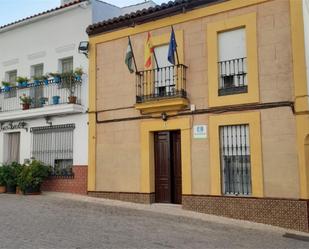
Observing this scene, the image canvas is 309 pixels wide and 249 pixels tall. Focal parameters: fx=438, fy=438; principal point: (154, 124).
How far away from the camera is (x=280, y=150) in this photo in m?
11.4

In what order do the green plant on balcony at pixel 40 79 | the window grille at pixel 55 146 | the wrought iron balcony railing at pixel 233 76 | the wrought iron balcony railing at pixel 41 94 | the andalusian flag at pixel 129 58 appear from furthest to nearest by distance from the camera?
the green plant on balcony at pixel 40 79 → the window grille at pixel 55 146 → the wrought iron balcony railing at pixel 41 94 → the andalusian flag at pixel 129 58 → the wrought iron balcony railing at pixel 233 76

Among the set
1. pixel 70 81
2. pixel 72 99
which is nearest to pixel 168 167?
pixel 72 99

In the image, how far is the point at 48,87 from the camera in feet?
55.7

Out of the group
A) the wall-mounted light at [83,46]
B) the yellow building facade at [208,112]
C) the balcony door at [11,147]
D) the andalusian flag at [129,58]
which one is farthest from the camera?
the balcony door at [11,147]

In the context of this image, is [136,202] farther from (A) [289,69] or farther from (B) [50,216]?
(A) [289,69]

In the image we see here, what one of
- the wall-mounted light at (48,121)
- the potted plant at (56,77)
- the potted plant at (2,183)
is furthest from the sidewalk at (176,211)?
the potted plant at (56,77)

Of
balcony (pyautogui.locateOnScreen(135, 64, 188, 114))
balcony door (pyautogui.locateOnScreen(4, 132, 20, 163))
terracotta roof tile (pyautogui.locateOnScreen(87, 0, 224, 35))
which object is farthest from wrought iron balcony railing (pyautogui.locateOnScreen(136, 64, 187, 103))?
balcony door (pyautogui.locateOnScreen(4, 132, 20, 163))

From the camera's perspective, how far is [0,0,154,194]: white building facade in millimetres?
15898

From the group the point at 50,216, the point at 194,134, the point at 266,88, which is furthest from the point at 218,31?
the point at 50,216

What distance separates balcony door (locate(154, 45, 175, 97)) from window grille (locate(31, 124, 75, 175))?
154 inches

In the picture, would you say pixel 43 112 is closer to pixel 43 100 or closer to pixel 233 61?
pixel 43 100

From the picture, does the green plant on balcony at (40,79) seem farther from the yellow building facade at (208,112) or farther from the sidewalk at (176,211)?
the sidewalk at (176,211)

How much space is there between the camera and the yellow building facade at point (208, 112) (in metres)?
11.3

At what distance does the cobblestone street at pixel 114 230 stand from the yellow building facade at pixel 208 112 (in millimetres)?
1173
